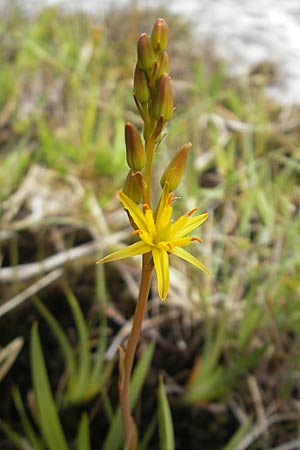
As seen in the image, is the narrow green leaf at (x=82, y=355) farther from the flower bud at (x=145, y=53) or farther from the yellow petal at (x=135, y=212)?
the flower bud at (x=145, y=53)

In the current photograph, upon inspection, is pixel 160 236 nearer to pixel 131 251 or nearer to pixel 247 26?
pixel 131 251

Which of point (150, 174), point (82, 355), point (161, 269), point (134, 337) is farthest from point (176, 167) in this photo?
point (82, 355)

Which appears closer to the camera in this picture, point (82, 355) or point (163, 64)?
point (163, 64)

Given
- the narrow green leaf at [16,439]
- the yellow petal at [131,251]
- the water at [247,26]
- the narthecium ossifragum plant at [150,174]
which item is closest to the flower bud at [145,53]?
the narthecium ossifragum plant at [150,174]

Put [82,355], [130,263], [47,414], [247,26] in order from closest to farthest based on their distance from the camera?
[47,414] → [82,355] → [130,263] → [247,26]

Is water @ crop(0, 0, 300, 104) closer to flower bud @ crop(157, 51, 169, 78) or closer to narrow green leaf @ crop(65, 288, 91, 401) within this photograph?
narrow green leaf @ crop(65, 288, 91, 401)

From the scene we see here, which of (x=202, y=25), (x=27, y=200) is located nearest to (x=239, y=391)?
(x=27, y=200)
